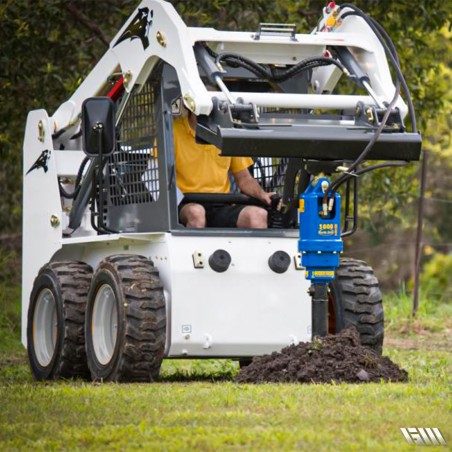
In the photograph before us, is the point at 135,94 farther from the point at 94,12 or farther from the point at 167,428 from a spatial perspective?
the point at 94,12

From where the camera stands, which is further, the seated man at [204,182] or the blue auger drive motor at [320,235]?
the seated man at [204,182]

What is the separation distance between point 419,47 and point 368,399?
8.26 meters

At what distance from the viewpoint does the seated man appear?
10.2m

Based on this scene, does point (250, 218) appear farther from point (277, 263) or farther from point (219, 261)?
point (219, 261)

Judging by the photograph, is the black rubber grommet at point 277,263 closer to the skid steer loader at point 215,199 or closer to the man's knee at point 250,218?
the skid steer loader at point 215,199

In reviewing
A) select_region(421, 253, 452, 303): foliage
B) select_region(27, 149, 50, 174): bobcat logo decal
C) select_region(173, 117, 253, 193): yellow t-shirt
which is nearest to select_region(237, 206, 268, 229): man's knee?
select_region(173, 117, 253, 193): yellow t-shirt

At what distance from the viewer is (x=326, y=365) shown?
9.27 meters

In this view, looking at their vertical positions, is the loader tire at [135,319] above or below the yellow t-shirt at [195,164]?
below

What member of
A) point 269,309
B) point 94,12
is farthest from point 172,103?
point 94,12

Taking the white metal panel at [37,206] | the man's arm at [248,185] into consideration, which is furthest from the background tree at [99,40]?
the man's arm at [248,185]

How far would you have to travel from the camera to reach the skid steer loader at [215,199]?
9.51 m

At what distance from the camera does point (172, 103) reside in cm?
1020

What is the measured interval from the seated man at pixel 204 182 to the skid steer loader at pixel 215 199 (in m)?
0.10

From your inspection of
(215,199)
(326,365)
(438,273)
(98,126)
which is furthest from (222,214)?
(438,273)
